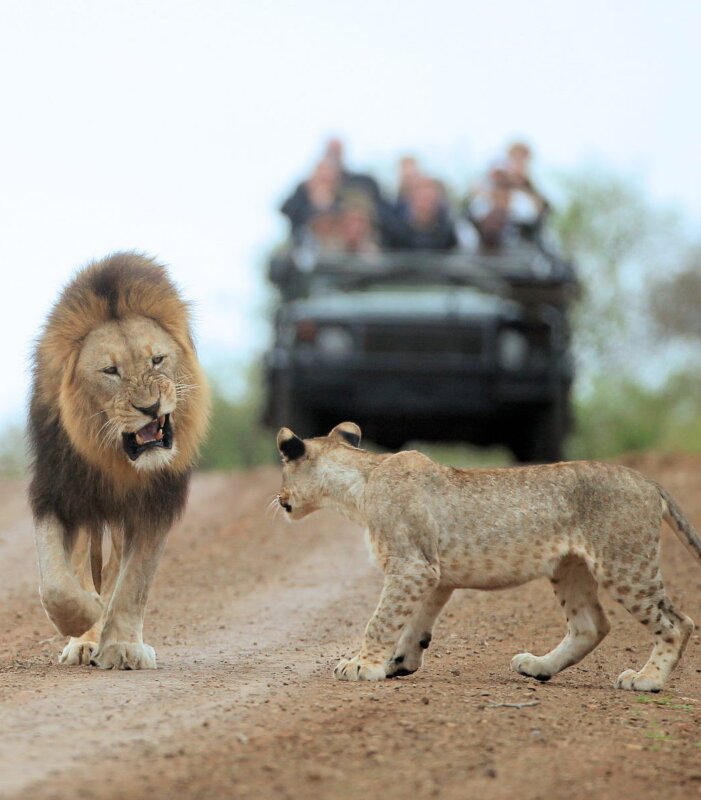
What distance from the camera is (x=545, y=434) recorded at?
1212 cm

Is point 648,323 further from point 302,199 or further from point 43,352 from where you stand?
point 43,352

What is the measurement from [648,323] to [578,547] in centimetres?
A: 2615

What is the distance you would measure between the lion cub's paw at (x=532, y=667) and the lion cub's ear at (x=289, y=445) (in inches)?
41.7

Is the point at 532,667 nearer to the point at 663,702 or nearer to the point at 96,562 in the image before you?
the point at 663,702

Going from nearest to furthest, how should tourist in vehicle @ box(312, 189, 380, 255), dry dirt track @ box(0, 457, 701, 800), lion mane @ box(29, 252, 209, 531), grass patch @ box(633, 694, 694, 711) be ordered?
dry dirt track @ box(0, 457, 701, 800) → grass patch @ box(633, 694, 694, 711) → lion mane @ box(29, 252, 209, 531) → tourist in vehicle @ box(312, 189, 380, 255)

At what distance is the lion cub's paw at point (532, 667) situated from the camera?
5.09 m

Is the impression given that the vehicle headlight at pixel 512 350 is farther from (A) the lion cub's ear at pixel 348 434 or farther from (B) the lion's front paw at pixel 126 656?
(B) the lion's front paw at pixel 126 656

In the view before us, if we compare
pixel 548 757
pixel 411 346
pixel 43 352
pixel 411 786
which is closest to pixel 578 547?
pixel 548 757

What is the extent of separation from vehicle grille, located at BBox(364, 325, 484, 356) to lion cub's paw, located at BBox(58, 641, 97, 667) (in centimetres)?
638

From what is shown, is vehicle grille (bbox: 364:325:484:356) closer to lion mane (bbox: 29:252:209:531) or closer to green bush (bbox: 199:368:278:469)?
lion mane (bbox: 29:252:209:531)

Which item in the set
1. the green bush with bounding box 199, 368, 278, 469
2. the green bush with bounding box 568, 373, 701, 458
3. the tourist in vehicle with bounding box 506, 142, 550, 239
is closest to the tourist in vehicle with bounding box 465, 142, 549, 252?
the tourist in vehicle with bounding box 506, 142, 550, 239

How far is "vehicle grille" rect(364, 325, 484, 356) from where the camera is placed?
11.7m

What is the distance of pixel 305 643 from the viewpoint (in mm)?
5852

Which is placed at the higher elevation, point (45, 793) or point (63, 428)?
point (63, 428)
